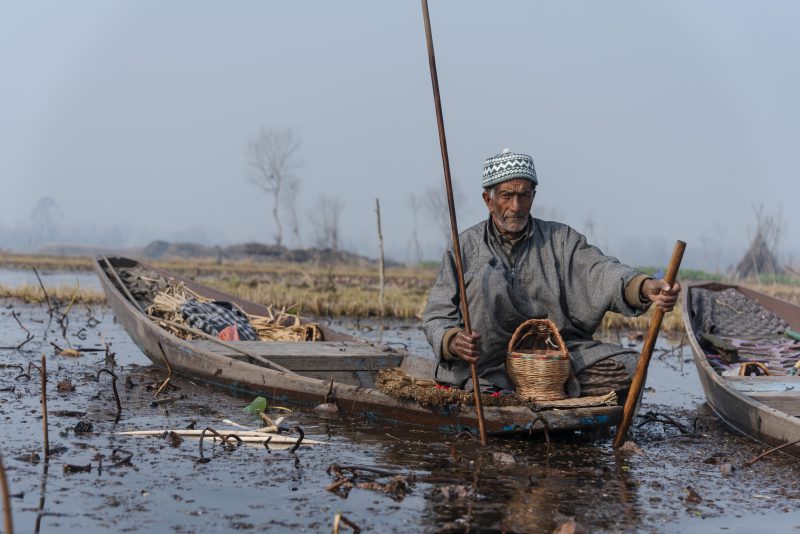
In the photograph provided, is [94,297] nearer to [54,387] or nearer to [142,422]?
[54,387]

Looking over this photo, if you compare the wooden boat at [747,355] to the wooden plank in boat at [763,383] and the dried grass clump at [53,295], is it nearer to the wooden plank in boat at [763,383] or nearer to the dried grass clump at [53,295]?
the wooden plank in boat at [763,383]

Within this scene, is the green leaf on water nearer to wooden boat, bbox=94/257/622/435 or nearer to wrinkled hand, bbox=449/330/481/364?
wooden boat, bbox=94/257/622/435

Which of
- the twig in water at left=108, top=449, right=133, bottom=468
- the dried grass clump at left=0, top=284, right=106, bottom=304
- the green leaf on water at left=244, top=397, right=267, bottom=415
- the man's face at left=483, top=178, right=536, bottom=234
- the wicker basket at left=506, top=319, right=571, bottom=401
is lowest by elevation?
the twig in water at left=108, top=449, right=133, bottom=468

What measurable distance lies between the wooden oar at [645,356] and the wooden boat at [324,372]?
0.07 meters

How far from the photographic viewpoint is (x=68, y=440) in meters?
4.64

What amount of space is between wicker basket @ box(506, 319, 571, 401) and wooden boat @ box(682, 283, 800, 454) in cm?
119

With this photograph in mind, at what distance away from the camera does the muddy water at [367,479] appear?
3.49m

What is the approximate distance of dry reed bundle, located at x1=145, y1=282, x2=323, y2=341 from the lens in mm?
7816

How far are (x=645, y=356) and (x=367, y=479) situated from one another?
1497 millimetres

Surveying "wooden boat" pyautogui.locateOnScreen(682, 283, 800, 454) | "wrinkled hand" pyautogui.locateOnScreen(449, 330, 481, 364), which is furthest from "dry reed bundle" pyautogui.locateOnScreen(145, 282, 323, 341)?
"wrinkled hand" pyautogui.locateOnScreen(449, 330, 481, 364)

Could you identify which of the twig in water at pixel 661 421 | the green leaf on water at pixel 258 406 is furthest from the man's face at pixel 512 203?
the green leaf on water at pixel 258 406

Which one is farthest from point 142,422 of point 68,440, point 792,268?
point 792,268

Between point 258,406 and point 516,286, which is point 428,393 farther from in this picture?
point 258,406

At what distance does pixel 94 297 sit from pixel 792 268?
17.1 metres
